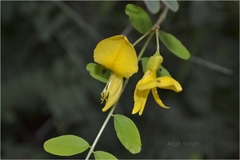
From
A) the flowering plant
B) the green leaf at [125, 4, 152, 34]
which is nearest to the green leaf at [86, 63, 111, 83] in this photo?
the flowering plant

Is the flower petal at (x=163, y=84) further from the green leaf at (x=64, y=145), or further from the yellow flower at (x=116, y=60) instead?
the green leaf at (x=64, y=145)

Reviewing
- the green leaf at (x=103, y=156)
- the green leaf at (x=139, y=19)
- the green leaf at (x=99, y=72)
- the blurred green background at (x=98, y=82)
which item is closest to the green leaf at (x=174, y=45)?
the green leaf at (x=139, y=19)

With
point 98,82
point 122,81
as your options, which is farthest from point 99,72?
point 98,82

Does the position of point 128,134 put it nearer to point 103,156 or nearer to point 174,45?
point 103,156

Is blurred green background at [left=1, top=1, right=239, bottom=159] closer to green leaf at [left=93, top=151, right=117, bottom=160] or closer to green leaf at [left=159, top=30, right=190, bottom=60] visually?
green leaf at [left=159, top=30, right=190, bottom=60]

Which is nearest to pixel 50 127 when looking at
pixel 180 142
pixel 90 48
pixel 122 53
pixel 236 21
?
pixel 90 48

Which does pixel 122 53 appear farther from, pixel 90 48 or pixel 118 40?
pixel 90 48
